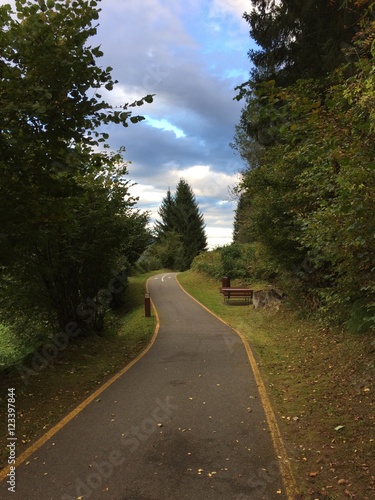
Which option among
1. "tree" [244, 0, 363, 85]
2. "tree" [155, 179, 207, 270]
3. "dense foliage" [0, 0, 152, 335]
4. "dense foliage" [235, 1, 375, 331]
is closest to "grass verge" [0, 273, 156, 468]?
"dense foliage" [0, 0, 152, 335]

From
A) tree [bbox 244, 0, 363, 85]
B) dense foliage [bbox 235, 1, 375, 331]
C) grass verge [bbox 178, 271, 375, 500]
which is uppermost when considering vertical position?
tree [bbox 244, 0, 363, 85]

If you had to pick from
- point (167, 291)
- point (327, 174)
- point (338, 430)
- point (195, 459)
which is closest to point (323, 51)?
point (327, 174)

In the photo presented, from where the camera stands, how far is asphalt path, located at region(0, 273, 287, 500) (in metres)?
3.67

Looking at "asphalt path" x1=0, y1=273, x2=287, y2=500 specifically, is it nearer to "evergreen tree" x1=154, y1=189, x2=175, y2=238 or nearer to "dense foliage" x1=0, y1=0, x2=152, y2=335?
"dense foliage" x1=0, y1=0, x2=152, y2=335

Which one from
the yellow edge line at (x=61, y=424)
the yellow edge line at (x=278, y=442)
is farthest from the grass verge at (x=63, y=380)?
the yellow edge line at (x=278, y=442)

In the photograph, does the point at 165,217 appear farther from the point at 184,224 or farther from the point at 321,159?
the point at 321,159

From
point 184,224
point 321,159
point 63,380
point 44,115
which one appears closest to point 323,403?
point 321,159

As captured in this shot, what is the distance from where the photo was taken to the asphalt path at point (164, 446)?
3666 millimetres

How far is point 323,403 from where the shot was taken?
19.5 ft

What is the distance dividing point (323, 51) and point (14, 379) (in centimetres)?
1251

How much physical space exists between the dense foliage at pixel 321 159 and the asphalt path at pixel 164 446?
2.21 metres

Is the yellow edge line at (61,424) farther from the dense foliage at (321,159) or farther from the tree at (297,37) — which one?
the tree at (297,37)

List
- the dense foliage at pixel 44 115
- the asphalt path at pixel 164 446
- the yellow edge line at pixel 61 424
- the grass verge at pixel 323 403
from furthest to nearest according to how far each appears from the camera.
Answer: the dense foliage at pixel 44 115, the yellow edge line at pixel 61 424, the grass verge at pixel 323 403, the asphalt path at pixel 164 446

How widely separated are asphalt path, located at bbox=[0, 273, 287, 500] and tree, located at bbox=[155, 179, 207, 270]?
52511mm
